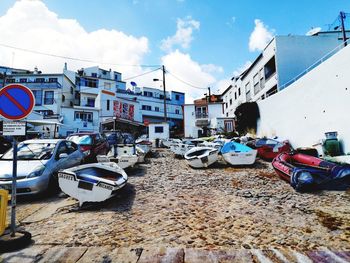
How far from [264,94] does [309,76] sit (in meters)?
11.4

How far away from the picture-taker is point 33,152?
23.4 feet

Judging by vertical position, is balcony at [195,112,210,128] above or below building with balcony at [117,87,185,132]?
below

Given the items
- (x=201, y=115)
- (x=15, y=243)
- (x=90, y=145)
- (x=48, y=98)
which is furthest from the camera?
(x=201, y=115)

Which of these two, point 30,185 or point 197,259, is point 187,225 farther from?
point 30,185

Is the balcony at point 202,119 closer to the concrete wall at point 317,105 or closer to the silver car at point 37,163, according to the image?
the concrete wall at point 317,105

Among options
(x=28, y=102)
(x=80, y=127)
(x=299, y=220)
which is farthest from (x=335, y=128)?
(x=80, y=127)

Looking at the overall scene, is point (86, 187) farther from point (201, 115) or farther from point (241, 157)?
point (201, 115)

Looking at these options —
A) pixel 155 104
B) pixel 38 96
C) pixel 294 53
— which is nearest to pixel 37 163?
pixel 294 53

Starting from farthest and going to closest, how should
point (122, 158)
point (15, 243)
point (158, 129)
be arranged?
point (158, 129)
point (122, 158)
point (15, 243)

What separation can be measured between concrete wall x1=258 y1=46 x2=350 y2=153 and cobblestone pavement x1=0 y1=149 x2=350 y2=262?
5658mm

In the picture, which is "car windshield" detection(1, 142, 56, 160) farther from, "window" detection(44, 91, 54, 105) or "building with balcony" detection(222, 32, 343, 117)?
"window" detection(44, 91, 54, 105)

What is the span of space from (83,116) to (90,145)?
24.4 meters

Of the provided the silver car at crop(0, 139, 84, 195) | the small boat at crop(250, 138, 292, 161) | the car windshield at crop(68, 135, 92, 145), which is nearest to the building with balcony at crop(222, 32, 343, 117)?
the small boat at crop(250, 138, 292, 161)

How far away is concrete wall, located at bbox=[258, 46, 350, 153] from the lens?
9.74 meters
